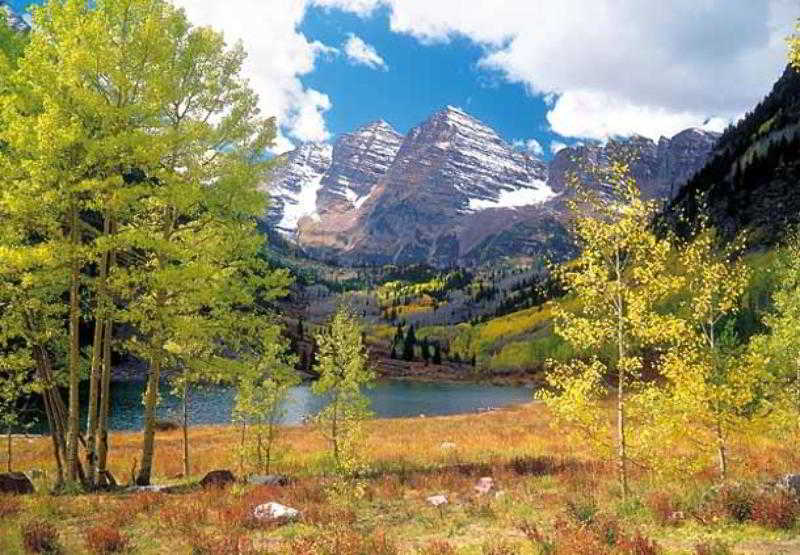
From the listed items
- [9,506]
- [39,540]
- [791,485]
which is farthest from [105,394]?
[791,485]

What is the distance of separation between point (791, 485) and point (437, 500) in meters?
8.93

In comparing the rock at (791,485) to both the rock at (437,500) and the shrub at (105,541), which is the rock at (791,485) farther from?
the shrub at (105,541)

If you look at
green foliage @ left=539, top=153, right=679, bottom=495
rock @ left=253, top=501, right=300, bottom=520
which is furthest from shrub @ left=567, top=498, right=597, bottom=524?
rock @ left=253, top=501, right=300, bottom=520

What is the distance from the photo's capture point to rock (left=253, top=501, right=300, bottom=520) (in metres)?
14.8

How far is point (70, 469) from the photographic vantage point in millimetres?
18594

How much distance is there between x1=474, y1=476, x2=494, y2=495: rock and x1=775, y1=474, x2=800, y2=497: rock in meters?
8.58

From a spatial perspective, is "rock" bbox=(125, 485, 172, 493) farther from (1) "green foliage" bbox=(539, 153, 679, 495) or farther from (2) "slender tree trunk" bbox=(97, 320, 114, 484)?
(1) "green foliage" bbox=(539, 153, 679, 495)

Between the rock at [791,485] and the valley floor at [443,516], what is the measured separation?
24.0 inches

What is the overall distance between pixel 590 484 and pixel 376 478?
309 inches

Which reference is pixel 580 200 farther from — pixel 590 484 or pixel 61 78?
pixel 61 78

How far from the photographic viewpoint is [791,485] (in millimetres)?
14031

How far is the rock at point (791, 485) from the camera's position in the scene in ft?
45.0

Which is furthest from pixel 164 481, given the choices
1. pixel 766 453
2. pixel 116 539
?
pixel 766 453

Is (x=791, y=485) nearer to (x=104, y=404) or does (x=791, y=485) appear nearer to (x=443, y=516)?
(x=443, y=516)
